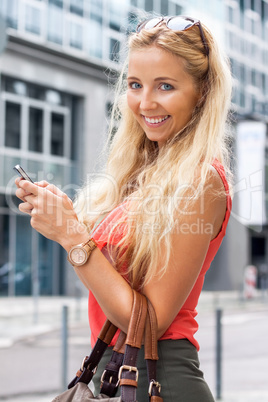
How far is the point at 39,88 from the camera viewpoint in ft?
66.4

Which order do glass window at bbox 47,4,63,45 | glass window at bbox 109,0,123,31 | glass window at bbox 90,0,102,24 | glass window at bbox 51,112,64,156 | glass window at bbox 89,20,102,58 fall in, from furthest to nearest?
1. glass window at bbox 109,0,123,31
2. glass window at bbox 90,0,102,24
3. glass window at bbox 89,20,102,58
4. glass window at bbox 51,112,64,156
5. glass window at bbox 47,4,63,45

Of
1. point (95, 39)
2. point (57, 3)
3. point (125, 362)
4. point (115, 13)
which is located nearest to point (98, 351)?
point (125, 362)

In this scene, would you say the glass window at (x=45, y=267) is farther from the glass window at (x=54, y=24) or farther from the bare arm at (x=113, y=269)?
the bare arm at (x=113, y=269)

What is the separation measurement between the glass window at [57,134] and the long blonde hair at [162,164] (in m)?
18.8

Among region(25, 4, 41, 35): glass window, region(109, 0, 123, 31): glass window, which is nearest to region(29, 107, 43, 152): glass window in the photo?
region(25, 4, 41, 35): glass window

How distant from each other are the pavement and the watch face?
5006 millimetres

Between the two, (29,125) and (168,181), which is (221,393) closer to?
(168,181)

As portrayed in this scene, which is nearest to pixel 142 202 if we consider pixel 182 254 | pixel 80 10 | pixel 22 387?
pixel 182 254

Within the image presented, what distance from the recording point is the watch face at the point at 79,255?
1.49 metres

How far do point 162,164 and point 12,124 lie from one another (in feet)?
59.4

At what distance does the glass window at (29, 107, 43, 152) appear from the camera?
65.1ft

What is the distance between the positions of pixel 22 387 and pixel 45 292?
1334cm

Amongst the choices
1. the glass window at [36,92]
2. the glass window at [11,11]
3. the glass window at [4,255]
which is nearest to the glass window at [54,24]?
the glass window at [11,11]

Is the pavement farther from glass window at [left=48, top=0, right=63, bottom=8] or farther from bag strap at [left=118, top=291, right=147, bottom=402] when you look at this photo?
glass window at [left=48, top=0, right=63, bottom=8]
